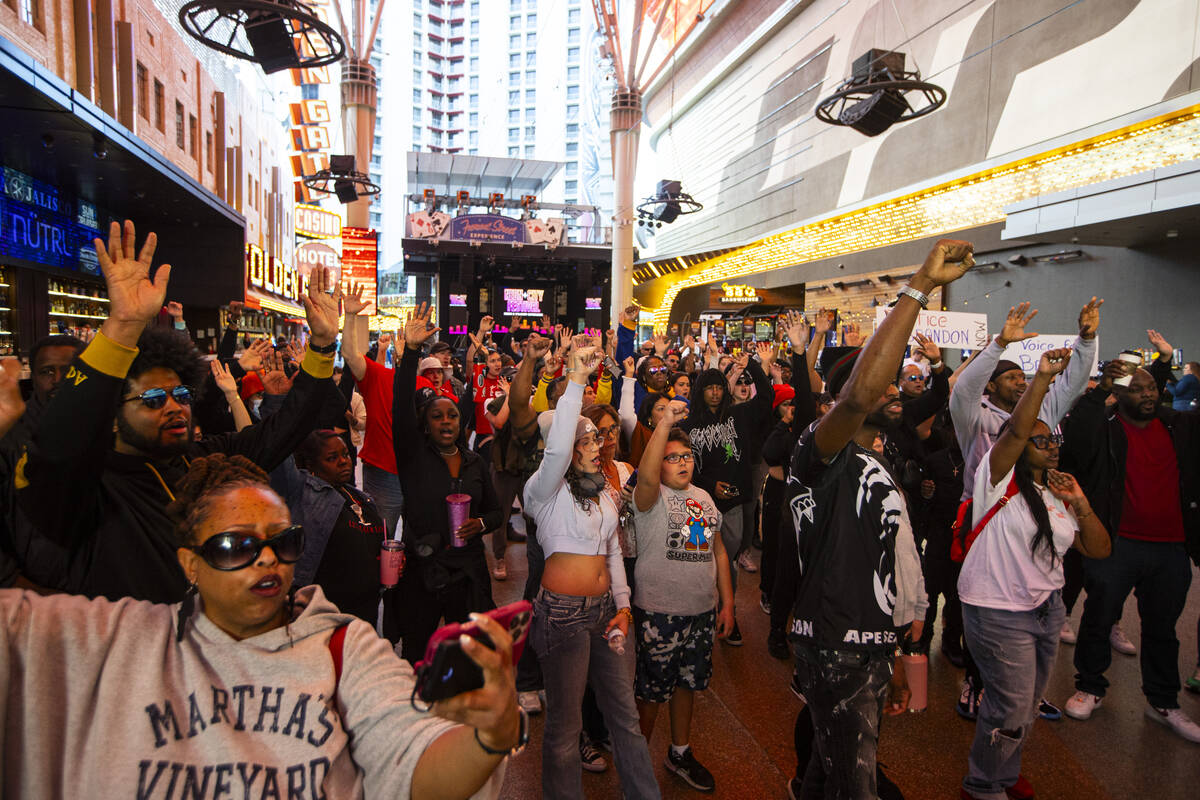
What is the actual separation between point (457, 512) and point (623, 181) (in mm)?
20183

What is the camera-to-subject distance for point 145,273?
1890 mm

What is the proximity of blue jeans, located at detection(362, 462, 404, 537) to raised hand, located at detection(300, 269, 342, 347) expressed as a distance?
1741 mm

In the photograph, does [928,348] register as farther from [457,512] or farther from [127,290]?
[127,290]

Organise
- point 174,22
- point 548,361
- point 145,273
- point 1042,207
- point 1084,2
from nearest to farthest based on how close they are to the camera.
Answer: point 145,273 → point 548,361 → point 1042,207 → point 1084,2 → point 174,22

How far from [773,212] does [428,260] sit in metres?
13.2

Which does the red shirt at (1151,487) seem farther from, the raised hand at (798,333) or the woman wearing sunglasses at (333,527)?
the woman wearing sunglasses at (333,527)

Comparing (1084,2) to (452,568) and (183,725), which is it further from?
(183,725)

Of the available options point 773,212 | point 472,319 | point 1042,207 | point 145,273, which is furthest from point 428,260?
point 145,273

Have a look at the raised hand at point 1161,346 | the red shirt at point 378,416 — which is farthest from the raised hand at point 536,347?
the raised hand at point 1161,346

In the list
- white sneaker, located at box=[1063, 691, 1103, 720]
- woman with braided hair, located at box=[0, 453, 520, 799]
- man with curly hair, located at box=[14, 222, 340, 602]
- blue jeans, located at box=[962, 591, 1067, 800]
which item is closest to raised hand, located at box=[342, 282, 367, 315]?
man with curly hair, located at box=[14, 222, 340, 602]

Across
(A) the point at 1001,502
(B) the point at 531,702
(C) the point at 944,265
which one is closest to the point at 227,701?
(C) the point at 944,265

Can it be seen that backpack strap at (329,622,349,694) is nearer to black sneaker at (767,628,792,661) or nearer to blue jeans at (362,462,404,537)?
blue jeans at (362,462,404,537)

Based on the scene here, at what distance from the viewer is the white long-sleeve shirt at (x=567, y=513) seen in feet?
9.20

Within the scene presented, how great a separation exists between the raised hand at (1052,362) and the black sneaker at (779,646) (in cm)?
233
